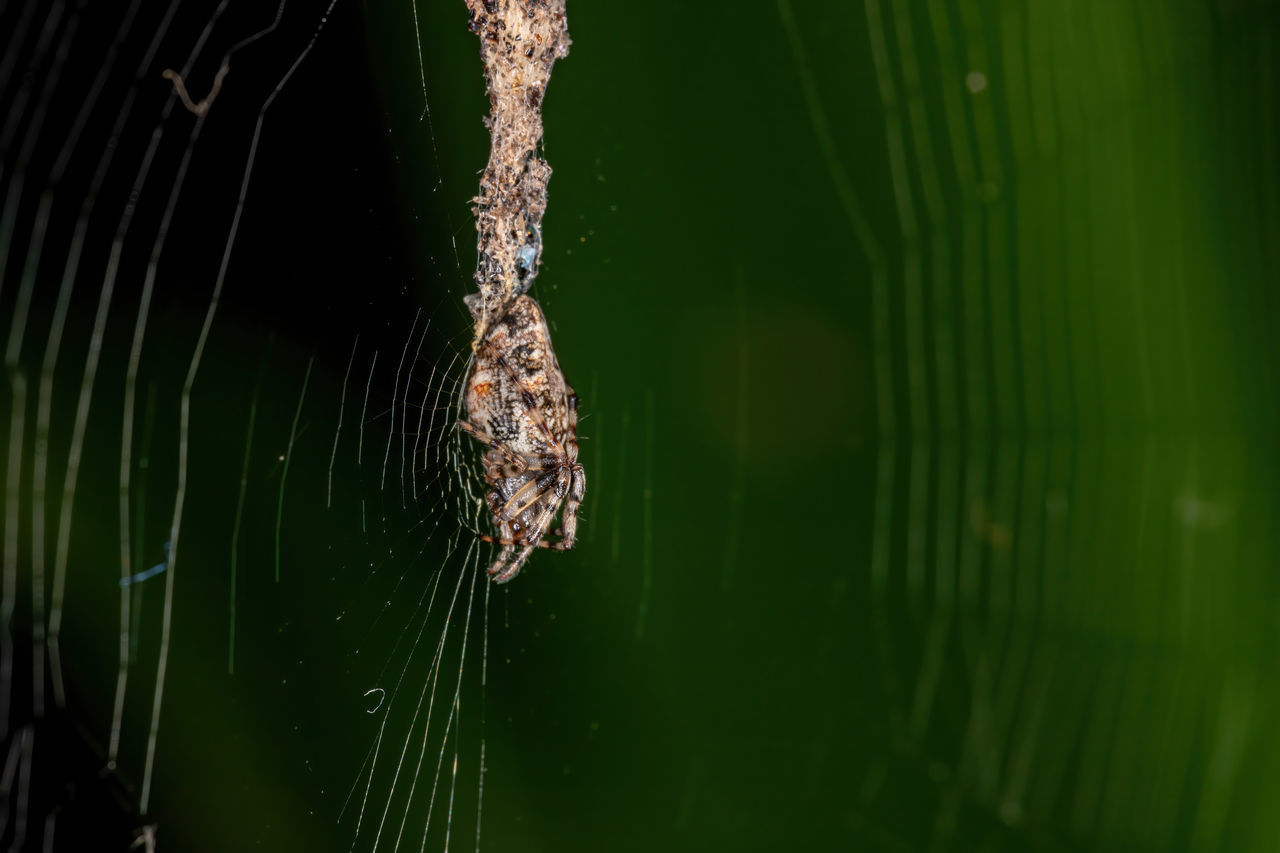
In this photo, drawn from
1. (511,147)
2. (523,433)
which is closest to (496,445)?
(523,433)

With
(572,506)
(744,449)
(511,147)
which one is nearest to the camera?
(511,147)

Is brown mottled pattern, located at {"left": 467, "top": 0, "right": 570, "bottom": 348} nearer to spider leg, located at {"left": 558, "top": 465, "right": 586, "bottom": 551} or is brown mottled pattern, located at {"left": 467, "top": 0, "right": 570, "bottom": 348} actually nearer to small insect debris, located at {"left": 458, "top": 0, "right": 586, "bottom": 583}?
small insect debris, located at {"left": 458, "top": 0, "right": 586, "bottom": 583}

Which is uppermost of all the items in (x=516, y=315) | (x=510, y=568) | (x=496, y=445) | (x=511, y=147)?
(x=511, y=147)

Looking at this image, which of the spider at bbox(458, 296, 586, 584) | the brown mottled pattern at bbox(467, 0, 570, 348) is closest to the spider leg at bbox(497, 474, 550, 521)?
the spider at bbox(458, 296, 586, 584)

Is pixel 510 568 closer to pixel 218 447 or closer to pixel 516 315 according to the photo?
pixel 516 315

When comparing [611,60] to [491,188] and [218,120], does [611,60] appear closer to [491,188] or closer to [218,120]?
[491,188]

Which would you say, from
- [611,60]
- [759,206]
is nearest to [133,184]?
[611,60]
